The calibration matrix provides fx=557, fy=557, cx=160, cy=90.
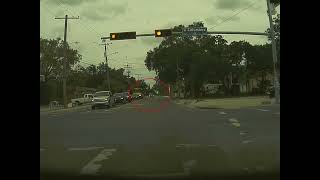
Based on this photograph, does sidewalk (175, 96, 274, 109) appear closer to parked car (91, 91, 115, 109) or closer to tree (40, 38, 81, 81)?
parked car (91, 91, 115, 109)

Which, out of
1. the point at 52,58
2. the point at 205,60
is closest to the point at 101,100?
the point at 205,60

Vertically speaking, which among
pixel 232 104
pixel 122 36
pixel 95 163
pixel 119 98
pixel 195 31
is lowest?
pixel 95 163

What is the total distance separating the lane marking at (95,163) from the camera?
9907 mm

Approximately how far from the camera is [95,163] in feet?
36.2

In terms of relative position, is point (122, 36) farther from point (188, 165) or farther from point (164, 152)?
point (188, 165)

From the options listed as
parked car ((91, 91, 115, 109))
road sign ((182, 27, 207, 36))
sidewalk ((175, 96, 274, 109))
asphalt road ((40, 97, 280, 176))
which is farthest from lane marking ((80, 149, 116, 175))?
parked car ((91, 91, 115, 109))

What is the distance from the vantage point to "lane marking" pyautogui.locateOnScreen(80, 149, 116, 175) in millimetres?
9907

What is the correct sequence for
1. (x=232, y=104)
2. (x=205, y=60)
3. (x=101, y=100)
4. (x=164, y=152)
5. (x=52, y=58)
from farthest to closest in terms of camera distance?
(x=52, y=58)
(x=205, y=60)
(x=101, y=100)
(x=232, y=104)
(x=164, y=152)

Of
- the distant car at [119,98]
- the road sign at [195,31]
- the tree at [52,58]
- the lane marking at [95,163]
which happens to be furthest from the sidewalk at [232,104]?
the tree at [52,58]

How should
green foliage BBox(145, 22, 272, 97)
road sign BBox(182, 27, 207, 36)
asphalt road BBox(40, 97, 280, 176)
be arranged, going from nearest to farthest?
asphalt road BBox(40, 97, 280, 176) < road sign BBox(182, 27, 207, 36) < green foliage BBox(145, 22, 272, 97)

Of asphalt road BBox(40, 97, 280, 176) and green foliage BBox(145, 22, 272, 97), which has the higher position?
green foliage BBox(145, 22, 272, 97)
